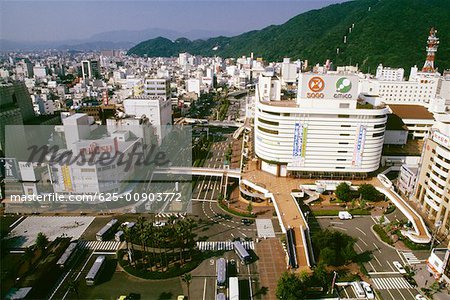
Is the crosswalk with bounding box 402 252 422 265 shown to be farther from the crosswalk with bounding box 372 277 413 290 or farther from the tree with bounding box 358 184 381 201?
the tree with bounding box 358 184 381 201

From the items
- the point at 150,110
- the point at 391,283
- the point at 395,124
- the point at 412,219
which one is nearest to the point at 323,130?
the point at 412,219

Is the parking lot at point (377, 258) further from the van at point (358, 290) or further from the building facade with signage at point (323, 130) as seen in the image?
the building facade with signage at point (323, 130)

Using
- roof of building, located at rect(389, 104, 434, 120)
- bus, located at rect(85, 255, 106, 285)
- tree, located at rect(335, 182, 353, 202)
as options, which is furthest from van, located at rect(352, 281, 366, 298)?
roof of building, located at rect(389, 104, 434, 120)

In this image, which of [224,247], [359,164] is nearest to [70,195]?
[224,247]

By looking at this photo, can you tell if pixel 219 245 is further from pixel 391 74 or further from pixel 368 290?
pixel 391 74

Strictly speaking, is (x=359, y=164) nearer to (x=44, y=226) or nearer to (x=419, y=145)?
(x=419, y=145)

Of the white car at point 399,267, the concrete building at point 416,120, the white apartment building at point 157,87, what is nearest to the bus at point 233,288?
the white car at point 399,267

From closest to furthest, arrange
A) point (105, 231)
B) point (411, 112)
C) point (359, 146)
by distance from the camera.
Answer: point (105, 231), point (359, 146), point (411, 112)
